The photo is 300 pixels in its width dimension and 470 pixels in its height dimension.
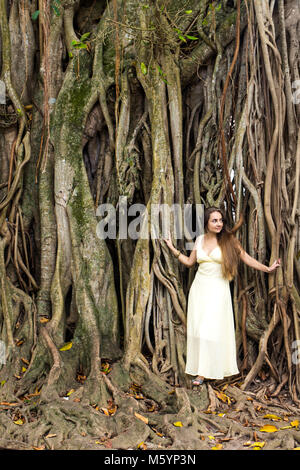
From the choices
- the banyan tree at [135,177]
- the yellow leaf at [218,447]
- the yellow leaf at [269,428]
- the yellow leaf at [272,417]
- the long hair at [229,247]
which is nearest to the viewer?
the yellow leaf at [218,447]

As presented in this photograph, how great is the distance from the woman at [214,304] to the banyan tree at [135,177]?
172 mm

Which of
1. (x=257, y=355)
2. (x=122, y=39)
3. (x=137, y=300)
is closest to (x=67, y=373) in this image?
(x=137, y=300)

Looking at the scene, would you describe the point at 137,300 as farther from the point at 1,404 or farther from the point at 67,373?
the point at 1,404

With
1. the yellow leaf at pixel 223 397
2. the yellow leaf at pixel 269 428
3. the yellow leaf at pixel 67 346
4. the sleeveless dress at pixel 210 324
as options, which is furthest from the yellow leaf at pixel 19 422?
the yellow leaf at pixel 269 428

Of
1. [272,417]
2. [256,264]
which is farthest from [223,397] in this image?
[256,264]

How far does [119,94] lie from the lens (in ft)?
12.5

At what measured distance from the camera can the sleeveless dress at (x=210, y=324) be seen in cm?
316

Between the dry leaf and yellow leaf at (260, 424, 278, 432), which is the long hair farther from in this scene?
the dry leaf

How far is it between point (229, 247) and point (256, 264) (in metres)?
0.23

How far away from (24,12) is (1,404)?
3154mm

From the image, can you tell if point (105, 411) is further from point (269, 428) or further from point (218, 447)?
point (269, 428)

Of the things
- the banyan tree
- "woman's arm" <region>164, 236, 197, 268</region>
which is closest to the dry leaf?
the banyan tree

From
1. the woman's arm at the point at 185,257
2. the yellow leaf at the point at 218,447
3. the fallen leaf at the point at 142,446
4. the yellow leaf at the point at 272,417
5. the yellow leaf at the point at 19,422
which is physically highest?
the woman's arm at the point at 185,257

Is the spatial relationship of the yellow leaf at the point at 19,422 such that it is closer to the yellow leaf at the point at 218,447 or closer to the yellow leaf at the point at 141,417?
the yellow leaf at the point at 141,417
